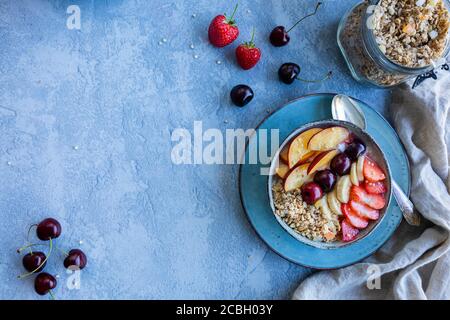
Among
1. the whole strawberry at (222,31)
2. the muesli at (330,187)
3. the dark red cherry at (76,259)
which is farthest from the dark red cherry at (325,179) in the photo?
the dark red cherry at (76,259)

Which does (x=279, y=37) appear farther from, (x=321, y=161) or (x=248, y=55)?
(x=321, y=161)

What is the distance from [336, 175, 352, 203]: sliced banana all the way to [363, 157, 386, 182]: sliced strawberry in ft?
0.13

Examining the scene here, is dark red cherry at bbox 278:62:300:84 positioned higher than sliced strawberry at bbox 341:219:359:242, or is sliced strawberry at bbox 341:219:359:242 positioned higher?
dark red cherry at bbox 278:62:300:84

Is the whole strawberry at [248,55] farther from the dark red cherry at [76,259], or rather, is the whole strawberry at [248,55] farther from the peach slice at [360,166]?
the dark red cherry at [76,259]

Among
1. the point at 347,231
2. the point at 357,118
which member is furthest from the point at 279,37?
the point at 347,231

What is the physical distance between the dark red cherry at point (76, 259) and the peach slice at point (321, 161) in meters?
0.53

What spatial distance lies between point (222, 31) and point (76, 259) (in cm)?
60

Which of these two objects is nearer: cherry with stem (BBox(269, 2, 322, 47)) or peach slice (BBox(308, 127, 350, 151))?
peach slice (BBox(308, 127, 350, 151))

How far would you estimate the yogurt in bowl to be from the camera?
1.17 metres

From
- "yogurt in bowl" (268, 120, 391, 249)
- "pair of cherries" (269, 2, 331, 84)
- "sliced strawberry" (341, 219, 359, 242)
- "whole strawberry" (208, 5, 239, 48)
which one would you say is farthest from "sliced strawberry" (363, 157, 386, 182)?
"whole strawberry" (208, 5, 239, 48)

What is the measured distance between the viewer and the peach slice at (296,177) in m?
1.17

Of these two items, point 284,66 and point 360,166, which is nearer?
point 360,166

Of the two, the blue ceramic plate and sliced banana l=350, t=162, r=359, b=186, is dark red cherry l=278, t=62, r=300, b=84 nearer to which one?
the blue ceramic plate

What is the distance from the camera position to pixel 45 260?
4.04 ft
